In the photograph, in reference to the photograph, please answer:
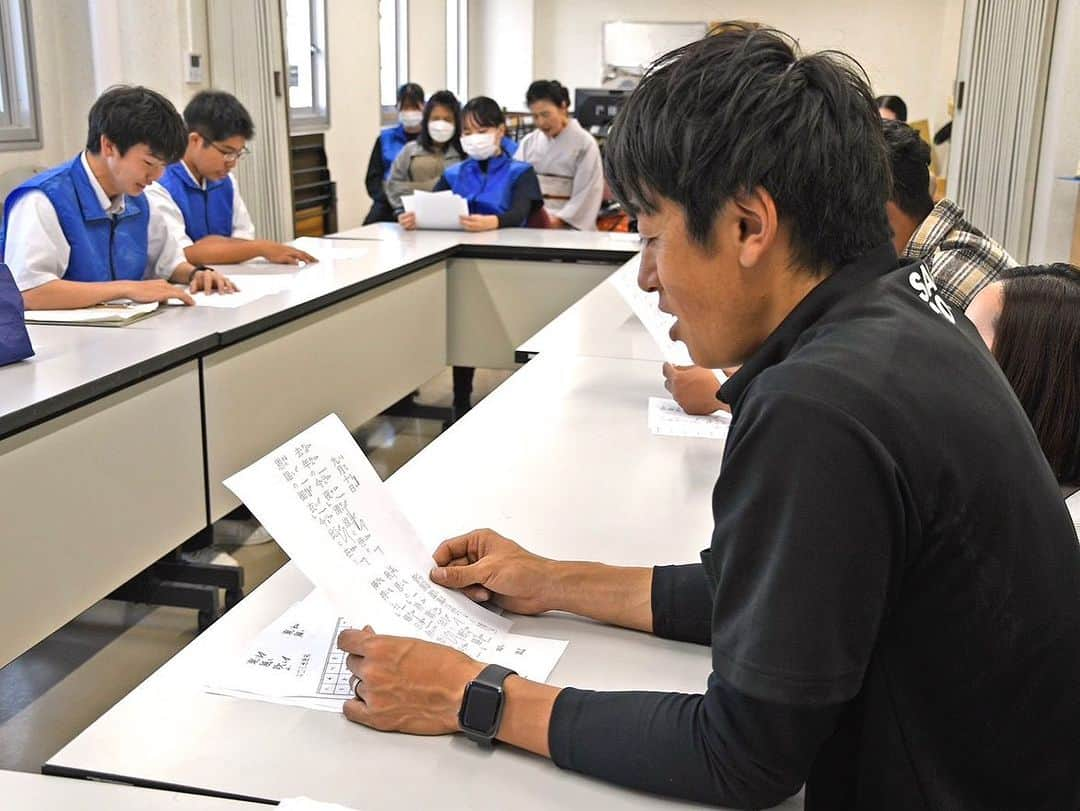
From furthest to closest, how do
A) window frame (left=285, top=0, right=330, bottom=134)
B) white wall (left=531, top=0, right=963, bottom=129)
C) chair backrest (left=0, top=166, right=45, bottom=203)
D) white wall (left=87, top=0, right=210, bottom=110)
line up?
white wall (left=531, top=0, right=963, bottom=129) < window frame (left=285, top=0, right=330, bottom=134) < white wall (left=87, top=0, right=210, bottom=110) < chair backrest (left=0, top=166, right=45, bottom=203)

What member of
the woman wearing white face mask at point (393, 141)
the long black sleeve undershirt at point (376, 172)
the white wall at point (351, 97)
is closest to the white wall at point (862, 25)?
the white wall at point (351, 97)

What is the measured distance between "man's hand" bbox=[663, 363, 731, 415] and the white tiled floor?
1363 millimetres

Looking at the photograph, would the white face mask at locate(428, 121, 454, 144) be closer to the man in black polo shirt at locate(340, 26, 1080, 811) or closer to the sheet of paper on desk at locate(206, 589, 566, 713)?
the sheet of paper on desk at locate(206, 589, 566, 713)

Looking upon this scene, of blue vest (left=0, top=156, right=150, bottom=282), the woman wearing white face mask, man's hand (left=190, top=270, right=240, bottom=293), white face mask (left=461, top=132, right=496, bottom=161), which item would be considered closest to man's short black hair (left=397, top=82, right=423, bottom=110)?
the woman wearing white face mask

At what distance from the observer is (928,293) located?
853mm

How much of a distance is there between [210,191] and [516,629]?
9.48 ft

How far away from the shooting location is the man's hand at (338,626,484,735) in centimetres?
92

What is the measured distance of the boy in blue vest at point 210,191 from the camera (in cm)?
330

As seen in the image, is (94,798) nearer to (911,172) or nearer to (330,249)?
(911,172)

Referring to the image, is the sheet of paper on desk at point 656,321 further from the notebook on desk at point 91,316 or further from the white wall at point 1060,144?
the white wall at point 1060,144

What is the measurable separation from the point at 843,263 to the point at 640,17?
1094cm

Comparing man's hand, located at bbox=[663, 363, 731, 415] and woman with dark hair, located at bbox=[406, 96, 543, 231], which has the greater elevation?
woman with dark hair, located at bbox=[406, 96, 543, 231]

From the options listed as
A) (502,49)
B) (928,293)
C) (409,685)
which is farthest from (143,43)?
(502,49)

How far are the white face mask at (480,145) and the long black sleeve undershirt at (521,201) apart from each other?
3.3 inches
